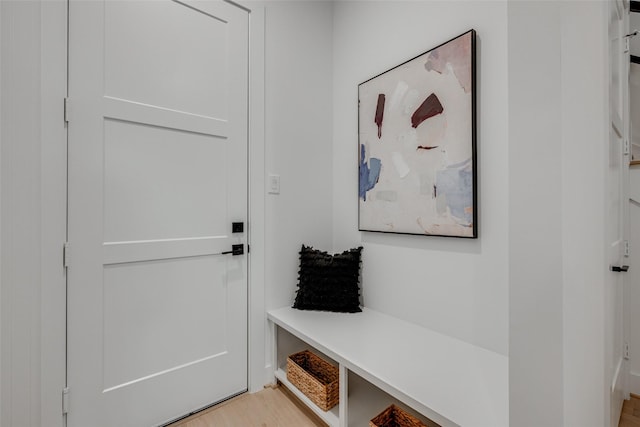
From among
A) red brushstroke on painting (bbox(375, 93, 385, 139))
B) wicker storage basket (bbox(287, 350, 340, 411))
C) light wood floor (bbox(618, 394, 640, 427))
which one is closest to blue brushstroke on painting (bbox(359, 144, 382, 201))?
red brushstroke on painting (bbox(375, 93, 385, 139))

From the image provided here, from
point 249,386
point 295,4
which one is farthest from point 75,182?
point 295,4

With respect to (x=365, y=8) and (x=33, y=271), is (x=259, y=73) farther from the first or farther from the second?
(x=33, y=271)

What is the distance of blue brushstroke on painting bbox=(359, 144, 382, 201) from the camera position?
Result: 194 cm

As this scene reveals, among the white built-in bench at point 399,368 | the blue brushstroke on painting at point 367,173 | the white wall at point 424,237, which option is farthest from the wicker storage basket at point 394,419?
the blue brushstroke on painting at point 367,173

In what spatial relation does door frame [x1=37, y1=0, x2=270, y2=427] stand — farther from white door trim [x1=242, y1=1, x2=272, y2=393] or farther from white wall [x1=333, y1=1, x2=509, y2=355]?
white wall [x1=333, y1=1, x2=509, y2=355]

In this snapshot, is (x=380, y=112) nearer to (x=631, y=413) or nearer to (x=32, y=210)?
(x=32, y=210)

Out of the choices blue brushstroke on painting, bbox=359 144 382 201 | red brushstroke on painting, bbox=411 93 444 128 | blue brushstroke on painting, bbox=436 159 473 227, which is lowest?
blue brushstroke on painting, bbox=436 159 473 227

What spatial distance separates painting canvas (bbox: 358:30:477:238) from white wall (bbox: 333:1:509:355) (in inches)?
2.3

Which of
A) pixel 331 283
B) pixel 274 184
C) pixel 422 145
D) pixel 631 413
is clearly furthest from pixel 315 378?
pixel 631 413

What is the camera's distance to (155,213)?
1546 millimetres

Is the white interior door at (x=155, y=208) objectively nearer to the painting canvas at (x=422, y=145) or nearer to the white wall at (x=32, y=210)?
the white wall at (x=32, y=210)

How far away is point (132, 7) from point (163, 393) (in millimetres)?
1917

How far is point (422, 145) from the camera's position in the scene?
167 centimetres

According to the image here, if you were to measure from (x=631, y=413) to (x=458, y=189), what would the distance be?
1457 mm
